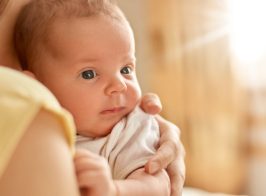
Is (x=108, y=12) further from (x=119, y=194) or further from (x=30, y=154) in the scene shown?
(x=30, y=154)

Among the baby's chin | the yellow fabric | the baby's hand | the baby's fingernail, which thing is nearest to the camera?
the yellow fabric

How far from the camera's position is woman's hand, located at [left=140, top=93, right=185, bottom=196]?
1.01 metres

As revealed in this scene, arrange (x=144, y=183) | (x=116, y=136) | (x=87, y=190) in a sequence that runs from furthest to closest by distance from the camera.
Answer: (x=116, y=136) → (x=144, y=183) → (x=87, y=190)

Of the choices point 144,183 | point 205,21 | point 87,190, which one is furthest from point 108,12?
point 205,21

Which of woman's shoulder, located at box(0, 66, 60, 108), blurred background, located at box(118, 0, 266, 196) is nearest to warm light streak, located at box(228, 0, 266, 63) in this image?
blurred background, located at box(118, 0, 266, 196)

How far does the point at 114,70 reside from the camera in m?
1.08

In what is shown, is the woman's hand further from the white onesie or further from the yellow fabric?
the yellow fabric

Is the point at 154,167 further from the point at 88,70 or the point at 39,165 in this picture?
the point at 39,165

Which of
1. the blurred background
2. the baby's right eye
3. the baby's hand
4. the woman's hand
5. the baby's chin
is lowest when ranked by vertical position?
the blurred background

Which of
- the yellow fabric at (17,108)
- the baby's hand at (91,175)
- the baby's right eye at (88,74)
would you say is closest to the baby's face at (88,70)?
the baby's right eye at (88,74)

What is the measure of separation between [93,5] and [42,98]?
1.76 feet

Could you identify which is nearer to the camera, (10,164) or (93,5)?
(10,164)

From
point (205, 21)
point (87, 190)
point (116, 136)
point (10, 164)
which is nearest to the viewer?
point (10, 164)

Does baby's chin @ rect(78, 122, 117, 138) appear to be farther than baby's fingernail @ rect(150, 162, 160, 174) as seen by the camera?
Yes
